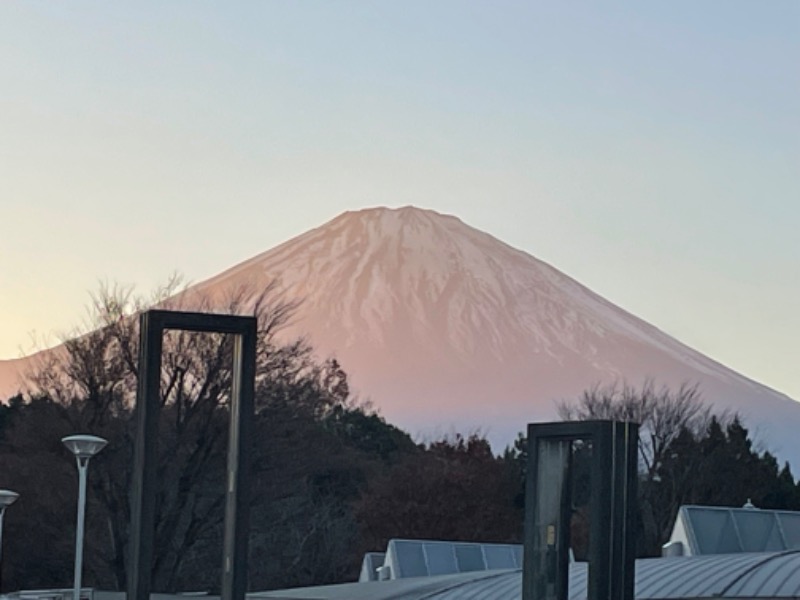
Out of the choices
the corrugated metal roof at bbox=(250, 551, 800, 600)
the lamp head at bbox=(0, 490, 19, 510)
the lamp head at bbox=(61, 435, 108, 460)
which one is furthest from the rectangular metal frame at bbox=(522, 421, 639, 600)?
the lamp head at bbox=(0, 490, 19, 510)

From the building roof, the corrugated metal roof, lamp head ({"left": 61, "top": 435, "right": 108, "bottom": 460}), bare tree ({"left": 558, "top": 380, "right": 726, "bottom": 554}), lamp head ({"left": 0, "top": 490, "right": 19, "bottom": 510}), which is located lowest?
the corrugated metal roof

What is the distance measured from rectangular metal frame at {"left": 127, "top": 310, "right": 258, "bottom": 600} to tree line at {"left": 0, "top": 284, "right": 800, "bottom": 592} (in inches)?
938

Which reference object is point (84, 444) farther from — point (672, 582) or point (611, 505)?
point (611, 505)

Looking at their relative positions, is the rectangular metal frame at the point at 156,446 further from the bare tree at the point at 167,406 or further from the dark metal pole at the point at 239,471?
the bare tree at the point at 167,406

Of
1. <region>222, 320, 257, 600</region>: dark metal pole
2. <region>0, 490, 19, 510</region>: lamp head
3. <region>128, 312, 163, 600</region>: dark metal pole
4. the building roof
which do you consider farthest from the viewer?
the building roof

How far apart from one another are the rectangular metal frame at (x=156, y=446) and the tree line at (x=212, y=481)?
23815 millimetres

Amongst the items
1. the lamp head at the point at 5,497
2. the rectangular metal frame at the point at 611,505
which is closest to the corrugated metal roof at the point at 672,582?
the lamp head at the point at 5,497

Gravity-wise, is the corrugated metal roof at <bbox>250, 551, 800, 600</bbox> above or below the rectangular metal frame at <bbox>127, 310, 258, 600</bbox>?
below

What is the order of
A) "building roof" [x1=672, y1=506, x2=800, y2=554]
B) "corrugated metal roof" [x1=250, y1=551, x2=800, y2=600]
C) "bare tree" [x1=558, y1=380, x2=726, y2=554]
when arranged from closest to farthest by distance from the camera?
"corrugated metal roof" [x1=250, y1=551, x2=800, y2=600]
"building roof" [x1=672, y1=506, x2=800, y2=554]
"bare tree" [x1=558, y1=380, x2=726, y2=554]

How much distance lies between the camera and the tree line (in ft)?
130

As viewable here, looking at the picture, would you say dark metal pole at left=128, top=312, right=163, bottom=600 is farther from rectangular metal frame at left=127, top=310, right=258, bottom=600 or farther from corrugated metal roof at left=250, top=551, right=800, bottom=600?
corrugated metal roof at left=250, top=551, right=800, bottom=600

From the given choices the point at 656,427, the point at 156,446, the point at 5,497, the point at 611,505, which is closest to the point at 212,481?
the point at 5,497

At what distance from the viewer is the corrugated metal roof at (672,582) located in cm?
2388

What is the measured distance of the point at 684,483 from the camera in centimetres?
6162
